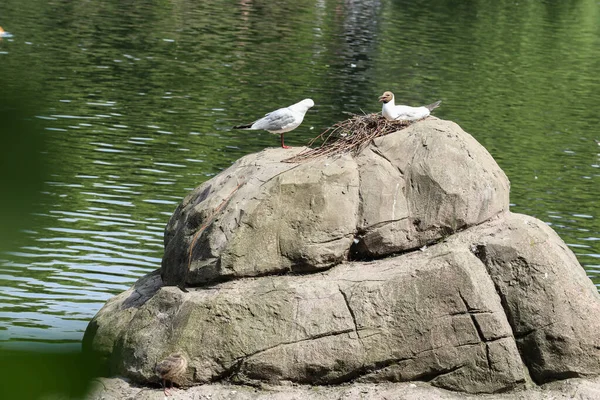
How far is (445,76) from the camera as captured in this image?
2861 centimetres

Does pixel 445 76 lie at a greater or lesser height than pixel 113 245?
lesser

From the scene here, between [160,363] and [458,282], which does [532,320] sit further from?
[160,363]

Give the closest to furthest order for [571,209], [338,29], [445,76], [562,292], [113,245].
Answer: [562,292], [113,245], [571,209], [445,76], [338,29]

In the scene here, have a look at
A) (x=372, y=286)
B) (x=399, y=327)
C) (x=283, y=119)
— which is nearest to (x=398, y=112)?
(x=283, y=119)

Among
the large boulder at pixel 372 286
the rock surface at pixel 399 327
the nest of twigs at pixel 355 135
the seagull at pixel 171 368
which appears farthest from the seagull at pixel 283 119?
the seagull at pixel 171 368

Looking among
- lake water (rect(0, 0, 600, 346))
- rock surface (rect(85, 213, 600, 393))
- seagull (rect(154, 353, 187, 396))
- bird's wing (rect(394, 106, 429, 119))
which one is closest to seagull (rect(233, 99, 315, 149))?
bird's wing (rect(394, 106, 429, 119))

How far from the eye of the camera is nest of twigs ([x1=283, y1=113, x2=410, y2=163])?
28.6 ft

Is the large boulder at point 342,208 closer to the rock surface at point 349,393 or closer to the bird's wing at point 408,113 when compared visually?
the bird's wing at point 408,113

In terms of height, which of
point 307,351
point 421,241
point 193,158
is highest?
point 421,241

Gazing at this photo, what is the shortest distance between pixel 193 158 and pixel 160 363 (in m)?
9.96

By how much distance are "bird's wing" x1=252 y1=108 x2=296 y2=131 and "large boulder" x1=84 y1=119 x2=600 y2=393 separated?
711 mm

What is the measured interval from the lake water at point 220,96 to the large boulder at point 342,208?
134 cm

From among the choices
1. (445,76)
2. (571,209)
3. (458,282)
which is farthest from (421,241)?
(445,76)

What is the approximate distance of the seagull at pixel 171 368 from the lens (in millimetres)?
7570
